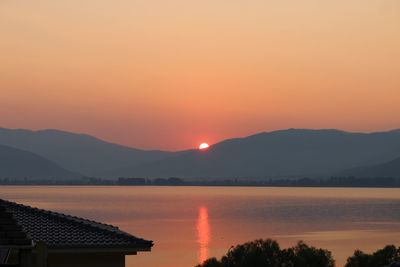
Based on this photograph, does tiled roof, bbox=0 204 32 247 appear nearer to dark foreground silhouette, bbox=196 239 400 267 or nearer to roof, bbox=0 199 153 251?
roof, bbox=0 199 153 251

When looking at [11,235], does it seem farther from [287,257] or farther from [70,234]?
[287,257]

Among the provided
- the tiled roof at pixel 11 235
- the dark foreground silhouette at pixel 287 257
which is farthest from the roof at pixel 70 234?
the dark foreground silhouette at pixel 287 257

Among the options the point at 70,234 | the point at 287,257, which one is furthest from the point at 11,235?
the point at 287,257

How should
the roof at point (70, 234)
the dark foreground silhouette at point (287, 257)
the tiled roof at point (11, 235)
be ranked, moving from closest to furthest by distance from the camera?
the tiled roof at point (11, 235) → the roof at point (70, 234) → the dark foreground silhouette at point (287, 257)

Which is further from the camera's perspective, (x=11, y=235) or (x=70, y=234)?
(x=70, y=234)

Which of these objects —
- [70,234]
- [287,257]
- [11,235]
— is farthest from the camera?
[287,257]

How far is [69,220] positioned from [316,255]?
29923 millimetres

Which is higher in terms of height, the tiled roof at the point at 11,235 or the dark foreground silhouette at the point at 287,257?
the tiled roof at the point at 11,235

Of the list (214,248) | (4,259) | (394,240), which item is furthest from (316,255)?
(394,240)

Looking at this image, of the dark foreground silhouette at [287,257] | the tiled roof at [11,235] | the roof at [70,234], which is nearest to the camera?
the tiled roof at [11,235]

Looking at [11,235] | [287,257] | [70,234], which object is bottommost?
[287,257]

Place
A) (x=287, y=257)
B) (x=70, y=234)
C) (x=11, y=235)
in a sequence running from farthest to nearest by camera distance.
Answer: (x=287, y=257) < (x=70, y=234) < (x=11, y=235)

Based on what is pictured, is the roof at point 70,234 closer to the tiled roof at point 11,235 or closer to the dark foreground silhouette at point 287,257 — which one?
the tiled roof at point 11,235

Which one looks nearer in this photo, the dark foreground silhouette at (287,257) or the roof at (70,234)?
the roof at (70,234)
